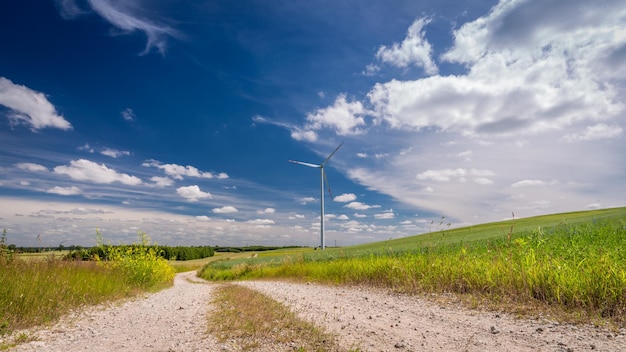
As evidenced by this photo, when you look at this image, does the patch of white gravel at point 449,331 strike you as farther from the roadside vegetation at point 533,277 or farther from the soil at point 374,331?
the roadside vegetation at point 533,277

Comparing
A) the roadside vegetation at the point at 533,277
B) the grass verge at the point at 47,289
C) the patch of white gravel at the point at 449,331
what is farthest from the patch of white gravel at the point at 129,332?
the roadside vegetation at the point at 533,277

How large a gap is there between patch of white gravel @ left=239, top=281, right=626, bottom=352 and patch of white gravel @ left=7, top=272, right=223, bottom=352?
2.34 metres

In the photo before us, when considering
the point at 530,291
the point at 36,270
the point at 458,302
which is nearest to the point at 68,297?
the point at 36,270

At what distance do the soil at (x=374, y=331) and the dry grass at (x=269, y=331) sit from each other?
0.65ft

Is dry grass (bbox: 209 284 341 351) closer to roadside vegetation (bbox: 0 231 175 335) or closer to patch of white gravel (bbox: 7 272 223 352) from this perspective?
patch of white gravel (bbox: 7 272 223 352)

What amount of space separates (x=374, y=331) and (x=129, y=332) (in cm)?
517

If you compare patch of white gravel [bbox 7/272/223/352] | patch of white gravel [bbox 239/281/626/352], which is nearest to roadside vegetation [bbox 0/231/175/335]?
patch of white gravel [bbox 7/272/223/352]

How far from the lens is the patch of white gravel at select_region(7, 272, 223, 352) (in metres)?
6.30

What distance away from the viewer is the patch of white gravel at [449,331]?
18.6 ft

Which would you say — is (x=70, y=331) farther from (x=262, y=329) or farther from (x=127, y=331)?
(x=262, y=329)

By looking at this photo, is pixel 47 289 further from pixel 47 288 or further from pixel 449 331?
pixel 449 331

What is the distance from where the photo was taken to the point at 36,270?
38.1ft

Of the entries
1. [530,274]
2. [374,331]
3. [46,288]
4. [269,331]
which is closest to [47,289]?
[46,288]

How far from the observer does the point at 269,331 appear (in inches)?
250
